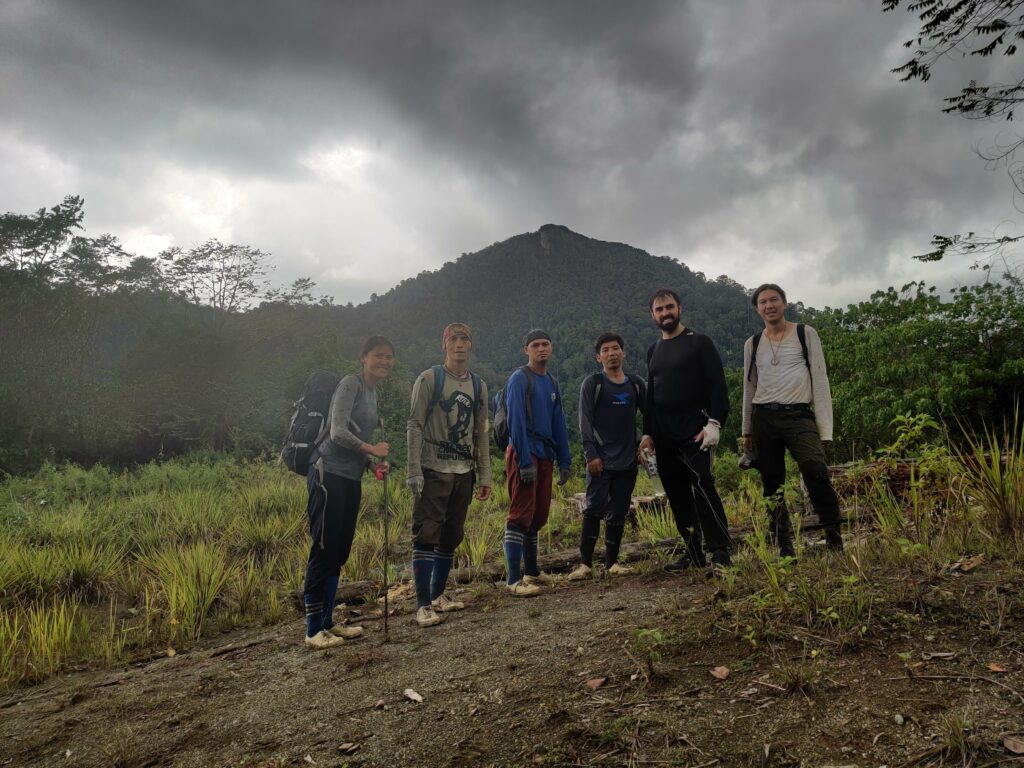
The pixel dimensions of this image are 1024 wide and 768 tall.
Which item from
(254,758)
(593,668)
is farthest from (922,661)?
(254,758)

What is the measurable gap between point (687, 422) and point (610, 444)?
0.63 metres

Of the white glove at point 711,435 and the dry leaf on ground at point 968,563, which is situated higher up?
the white glove at point 711,435

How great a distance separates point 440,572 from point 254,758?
1.86 m

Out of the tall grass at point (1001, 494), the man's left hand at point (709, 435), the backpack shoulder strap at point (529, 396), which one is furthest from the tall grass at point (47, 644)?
the tall grass at point (1001, 494)

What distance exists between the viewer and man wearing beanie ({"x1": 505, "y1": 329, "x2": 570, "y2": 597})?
421cm

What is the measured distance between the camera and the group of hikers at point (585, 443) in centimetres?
354

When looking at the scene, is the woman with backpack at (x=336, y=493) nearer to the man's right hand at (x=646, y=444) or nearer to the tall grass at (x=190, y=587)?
the tall grass at (x=190, y=587)

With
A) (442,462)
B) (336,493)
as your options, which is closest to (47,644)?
(336,493)

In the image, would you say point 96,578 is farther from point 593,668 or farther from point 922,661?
point 922,661

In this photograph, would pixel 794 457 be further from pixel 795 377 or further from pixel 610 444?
pixel 610 444

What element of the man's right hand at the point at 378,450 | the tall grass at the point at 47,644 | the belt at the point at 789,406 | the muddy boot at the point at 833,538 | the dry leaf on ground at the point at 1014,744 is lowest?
the tall grass at the point at 47,644

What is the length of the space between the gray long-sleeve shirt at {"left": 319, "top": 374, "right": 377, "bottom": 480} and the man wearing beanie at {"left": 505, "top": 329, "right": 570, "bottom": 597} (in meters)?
1.06

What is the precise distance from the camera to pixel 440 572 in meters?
4.00

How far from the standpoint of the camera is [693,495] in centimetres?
403
